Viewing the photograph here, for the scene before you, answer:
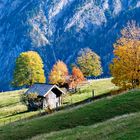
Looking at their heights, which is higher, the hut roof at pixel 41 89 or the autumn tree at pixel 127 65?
the autumn tree at pixel 127 65

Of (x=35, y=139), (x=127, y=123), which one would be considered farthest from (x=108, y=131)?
(x=35, y=139)

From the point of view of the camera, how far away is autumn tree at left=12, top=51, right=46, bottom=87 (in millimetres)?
158875

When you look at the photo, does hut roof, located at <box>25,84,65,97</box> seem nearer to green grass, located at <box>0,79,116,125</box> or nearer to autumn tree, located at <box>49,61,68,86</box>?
green grass, located at <box>0,79,116,125</box>

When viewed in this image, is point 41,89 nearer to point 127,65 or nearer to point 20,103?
point 20,103

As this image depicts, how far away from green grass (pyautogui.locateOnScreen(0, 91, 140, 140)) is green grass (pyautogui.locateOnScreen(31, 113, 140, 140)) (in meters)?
6.72

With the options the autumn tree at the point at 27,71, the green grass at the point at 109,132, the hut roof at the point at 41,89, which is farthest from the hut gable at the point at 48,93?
the green grass at the point at 109,132

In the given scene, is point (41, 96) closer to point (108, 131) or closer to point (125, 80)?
point (125, 80)

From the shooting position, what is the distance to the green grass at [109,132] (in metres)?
39.9

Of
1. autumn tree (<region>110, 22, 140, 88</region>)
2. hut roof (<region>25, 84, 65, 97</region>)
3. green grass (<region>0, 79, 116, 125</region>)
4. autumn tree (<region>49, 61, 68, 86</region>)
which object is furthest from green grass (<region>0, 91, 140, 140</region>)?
autumn tree (<region>49, 61, 68, 86</region>)

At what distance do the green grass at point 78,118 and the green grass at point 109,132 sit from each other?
6.72 m

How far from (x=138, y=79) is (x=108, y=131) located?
48.1 m

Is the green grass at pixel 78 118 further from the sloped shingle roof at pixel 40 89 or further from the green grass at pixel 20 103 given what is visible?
the sloped shingle roof at pixel 40 89

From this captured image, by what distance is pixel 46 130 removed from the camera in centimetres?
5572

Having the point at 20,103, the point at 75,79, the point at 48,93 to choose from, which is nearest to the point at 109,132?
the point at 48,93
